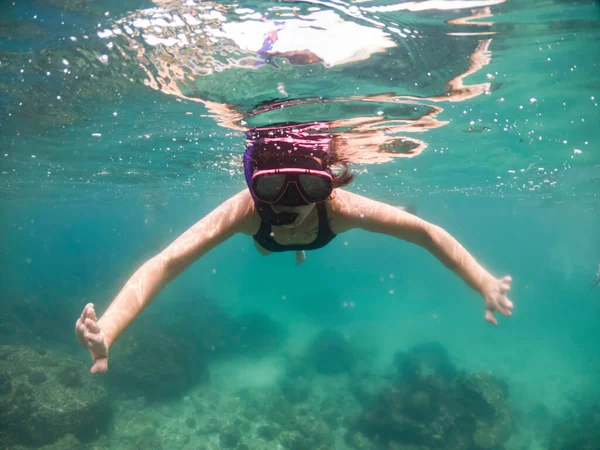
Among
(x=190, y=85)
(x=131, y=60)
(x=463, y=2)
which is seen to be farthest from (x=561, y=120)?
(x=131, y=60)

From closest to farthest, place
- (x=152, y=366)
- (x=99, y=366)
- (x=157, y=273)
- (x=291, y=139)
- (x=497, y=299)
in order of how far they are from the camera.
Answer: (x=99, y=366) → (x=497, y=299) → (x=157, y=273) → (x=291, y=139) → (x=152, y=366)

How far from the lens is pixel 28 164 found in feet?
71.4

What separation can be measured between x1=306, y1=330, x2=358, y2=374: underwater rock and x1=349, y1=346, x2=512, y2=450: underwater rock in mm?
5594

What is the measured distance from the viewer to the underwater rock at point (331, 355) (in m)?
23.0

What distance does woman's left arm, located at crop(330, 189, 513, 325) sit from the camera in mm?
3902

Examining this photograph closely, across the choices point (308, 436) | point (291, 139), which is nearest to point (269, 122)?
point (291, 139)

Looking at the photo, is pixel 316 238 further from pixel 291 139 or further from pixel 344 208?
pixel 291 139

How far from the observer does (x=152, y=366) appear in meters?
18.6

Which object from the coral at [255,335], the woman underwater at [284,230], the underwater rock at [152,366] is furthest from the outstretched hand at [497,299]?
the coral at [255,335]

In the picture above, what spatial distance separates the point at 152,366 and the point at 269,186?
57.2 ft

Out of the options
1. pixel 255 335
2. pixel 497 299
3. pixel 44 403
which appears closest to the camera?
pixel 497 299

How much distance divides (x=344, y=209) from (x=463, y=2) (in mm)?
4080

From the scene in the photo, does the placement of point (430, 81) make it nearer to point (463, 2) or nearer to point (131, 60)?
point (463, 2)

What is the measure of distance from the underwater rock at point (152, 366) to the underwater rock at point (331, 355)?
7.10 meters
